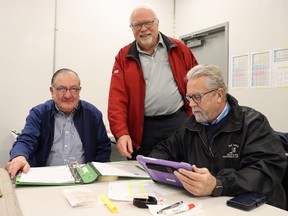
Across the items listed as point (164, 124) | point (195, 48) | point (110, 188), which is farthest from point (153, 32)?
point (195, 48)

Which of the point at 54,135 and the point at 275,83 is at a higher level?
the point at 275,83

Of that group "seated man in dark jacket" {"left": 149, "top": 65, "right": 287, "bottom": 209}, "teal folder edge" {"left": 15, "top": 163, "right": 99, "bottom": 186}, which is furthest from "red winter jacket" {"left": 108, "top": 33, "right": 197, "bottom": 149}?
"teal folder edge" {"left": 15, "top": 163, "right": 99, "bottom": 186}

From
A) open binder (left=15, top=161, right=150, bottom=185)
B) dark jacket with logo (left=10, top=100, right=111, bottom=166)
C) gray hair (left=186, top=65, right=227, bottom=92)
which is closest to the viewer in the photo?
open binder (left=15, top=161, right=150, bottom=185)

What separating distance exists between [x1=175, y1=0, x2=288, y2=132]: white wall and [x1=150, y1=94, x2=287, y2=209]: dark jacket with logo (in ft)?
4.37

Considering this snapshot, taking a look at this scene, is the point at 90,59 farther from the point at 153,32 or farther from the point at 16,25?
the point at 153,32

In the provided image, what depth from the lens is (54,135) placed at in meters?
1.91

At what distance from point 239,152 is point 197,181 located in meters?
0.36

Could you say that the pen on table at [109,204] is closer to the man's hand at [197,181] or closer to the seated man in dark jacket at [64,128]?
the man's hand at [197,181]

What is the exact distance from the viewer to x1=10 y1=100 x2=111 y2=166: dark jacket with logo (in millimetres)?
1798

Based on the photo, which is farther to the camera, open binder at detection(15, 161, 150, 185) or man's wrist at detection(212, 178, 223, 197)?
open binder at detection(15, 161, 150, 185)

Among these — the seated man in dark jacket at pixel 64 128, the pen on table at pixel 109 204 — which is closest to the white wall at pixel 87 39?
the seated man in dark jacket at pixel 64 128

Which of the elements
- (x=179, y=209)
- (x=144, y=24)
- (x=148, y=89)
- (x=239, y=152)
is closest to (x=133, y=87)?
(x=148, y=89)

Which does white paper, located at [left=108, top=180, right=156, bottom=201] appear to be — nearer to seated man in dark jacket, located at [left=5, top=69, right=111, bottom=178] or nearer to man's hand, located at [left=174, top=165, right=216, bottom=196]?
man's hand, located at [left=174, top=165, right=216, bottom=196]

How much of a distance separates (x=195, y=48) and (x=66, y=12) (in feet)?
5.40
